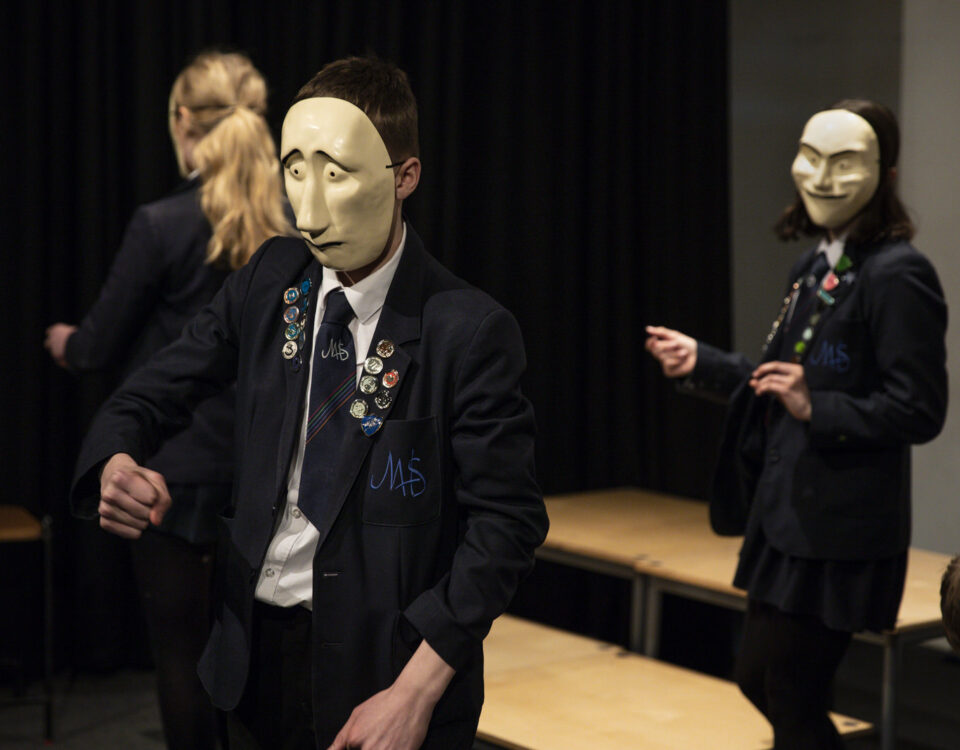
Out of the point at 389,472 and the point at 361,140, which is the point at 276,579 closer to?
the point at 389,472

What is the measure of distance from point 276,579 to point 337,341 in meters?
0.27

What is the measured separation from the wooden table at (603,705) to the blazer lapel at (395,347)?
1224 millimetres

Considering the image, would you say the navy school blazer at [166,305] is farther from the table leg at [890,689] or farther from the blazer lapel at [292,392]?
the table leg at [890,689]

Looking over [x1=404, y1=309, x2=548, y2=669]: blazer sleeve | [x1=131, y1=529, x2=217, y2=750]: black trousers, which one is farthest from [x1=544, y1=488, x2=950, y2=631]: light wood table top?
[x1=404, y1=309, x2=548, y2=669]: blazer sleeve

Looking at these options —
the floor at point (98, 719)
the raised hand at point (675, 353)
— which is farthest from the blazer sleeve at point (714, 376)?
the floor at point (98, 719)

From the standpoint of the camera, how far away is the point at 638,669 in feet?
9.81

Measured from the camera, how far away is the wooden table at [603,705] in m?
2.50

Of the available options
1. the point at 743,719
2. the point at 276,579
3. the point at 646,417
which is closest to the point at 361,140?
the point at 276,579

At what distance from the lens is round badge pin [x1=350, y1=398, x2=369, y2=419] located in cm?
139

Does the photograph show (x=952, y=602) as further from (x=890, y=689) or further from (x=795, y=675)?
(x=890, y=689)

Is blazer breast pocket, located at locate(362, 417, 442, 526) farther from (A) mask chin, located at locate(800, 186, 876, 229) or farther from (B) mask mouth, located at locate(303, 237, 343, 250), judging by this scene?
(A) mask chin, located at locate(800, 186, 876, 229)

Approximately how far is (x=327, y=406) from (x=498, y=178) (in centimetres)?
300

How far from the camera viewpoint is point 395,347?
1412 millimetres

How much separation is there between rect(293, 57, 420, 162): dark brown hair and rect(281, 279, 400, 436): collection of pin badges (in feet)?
0.73
